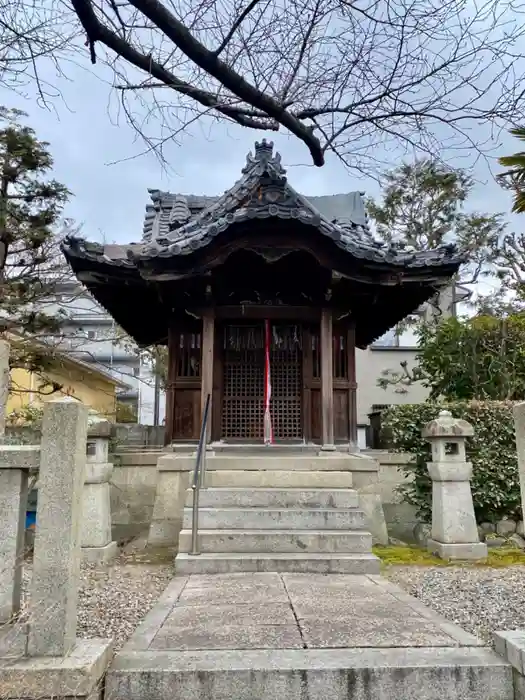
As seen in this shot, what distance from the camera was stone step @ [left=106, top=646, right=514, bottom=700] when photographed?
114 inches

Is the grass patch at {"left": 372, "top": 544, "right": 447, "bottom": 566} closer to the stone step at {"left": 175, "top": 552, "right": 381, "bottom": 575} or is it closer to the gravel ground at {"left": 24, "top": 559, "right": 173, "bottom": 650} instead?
the stone step at {"left": 175, "top": 552, "right": 381, "bottom": 575}

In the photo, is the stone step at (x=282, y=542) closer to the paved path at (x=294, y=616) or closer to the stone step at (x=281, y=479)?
the paved path at (x=294, y=616)

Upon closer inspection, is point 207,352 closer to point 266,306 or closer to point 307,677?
point 266,306

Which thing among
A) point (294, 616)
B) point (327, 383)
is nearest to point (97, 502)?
point (294, 616)

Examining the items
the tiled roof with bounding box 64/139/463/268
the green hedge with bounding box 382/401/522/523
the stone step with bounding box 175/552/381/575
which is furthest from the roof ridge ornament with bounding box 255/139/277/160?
the stone step with bounding box 175/552/381/575

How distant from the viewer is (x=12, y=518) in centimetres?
286

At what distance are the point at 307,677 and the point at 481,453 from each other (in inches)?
200

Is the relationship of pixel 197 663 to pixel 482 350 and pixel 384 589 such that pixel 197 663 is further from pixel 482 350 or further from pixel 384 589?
pixel 482 350

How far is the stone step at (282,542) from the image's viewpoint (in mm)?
5770

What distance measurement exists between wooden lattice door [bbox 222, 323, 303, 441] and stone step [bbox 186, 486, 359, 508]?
2.63 meters

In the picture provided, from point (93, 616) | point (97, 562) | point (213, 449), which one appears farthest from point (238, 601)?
point (213, 449)

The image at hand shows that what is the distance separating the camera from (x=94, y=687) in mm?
2729

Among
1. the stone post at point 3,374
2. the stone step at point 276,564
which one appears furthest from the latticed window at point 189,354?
the stone post at point 3,374

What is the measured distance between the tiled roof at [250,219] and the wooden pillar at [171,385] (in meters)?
1.67
